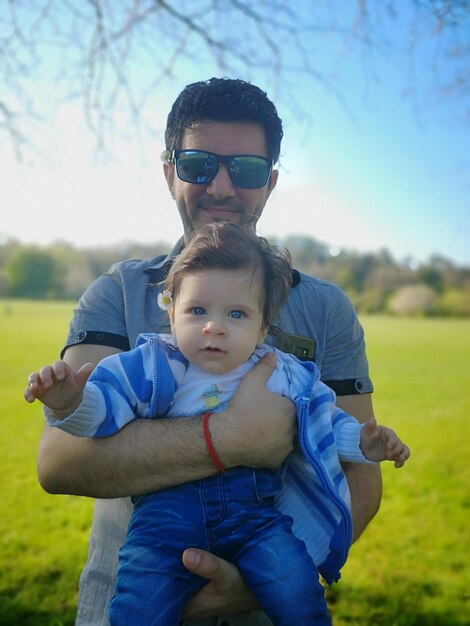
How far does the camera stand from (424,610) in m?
4.73

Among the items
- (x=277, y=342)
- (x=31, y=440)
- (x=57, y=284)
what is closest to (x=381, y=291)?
(x=57, y=284)

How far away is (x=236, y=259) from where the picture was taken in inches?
79.7

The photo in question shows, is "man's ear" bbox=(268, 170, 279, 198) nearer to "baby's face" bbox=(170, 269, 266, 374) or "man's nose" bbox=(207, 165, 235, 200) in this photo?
"man's nose" bbox=(207, 165, 235, 200)

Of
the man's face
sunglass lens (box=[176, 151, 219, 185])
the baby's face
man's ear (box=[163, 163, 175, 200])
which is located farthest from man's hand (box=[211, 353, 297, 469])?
man's ear (box=[163, 163, 175, 200])

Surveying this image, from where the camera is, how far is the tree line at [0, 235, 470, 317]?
83.7 metres

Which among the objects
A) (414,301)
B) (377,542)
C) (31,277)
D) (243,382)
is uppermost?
(243,382)

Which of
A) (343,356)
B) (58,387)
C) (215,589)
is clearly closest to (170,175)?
(343,356)

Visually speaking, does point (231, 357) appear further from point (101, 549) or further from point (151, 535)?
point (101, 549)

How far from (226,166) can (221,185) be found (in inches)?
4.3

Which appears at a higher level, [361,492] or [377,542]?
[361,492]

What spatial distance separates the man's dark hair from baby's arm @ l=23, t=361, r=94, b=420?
1.51m

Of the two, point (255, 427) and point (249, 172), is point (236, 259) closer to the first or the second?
point (255, 427)

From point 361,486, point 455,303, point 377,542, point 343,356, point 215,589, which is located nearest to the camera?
point 215,589

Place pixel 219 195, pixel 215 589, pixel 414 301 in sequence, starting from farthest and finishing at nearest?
pixel 414 301, pixel 219 195, pixel 215 589
